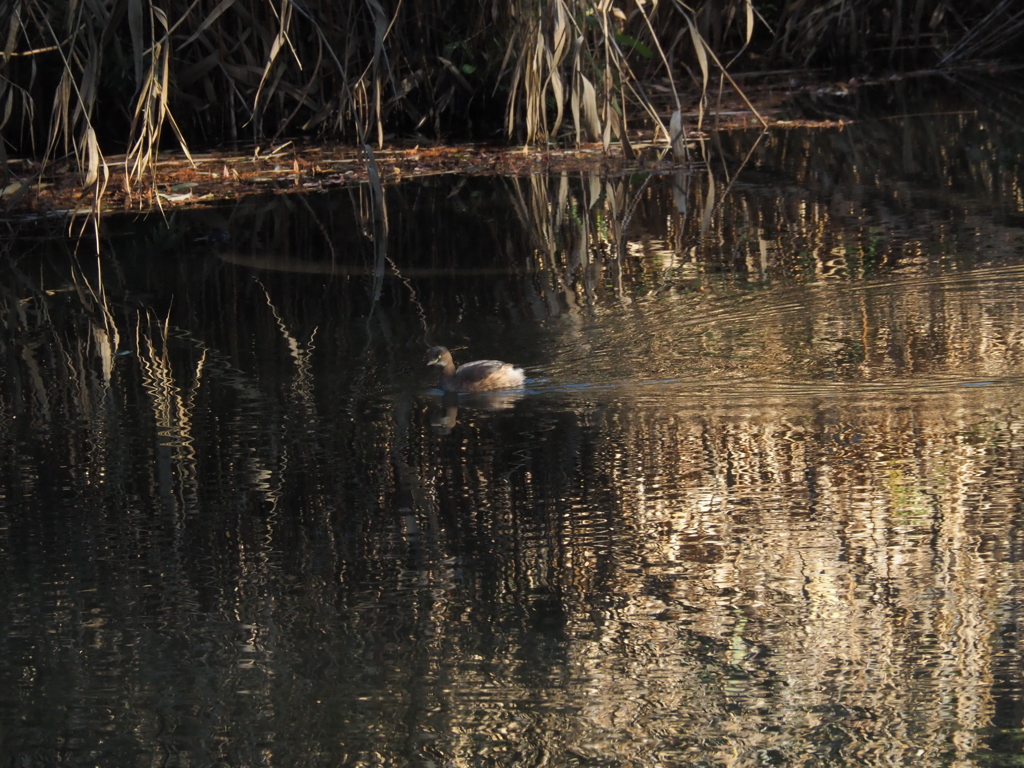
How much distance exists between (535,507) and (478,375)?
1.24m

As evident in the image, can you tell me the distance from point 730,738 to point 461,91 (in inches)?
469

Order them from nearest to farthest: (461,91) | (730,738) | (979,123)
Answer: (730,738)
(979,123)
(461,91)

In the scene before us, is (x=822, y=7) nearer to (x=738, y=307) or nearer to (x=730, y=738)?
(x=738, y=307)

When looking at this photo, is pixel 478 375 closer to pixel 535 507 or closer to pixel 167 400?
pixel 535 507

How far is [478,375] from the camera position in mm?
5699

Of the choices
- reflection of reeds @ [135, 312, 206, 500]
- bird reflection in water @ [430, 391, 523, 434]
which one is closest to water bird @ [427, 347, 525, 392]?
bird reflection in water @ [430, 391, 523, 434]

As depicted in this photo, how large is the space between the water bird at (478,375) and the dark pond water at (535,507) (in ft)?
0.25

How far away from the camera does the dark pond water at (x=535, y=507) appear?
3.30m

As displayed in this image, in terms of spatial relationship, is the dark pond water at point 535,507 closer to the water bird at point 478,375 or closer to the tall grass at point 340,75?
the water bird at point 478,375

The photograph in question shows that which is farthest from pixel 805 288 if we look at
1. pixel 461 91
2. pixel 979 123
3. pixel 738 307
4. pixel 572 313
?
pixel 461 91

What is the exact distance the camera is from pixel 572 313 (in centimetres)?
693

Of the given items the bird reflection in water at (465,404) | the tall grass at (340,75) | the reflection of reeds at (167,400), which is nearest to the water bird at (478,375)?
the bird reflection in water at (465,404)

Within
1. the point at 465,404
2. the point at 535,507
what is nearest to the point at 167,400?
the point at 465,404

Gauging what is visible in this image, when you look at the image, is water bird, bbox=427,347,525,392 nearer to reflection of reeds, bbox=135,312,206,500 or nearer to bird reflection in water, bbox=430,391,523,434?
bird reflection in water, bbox=430,391,523,434
